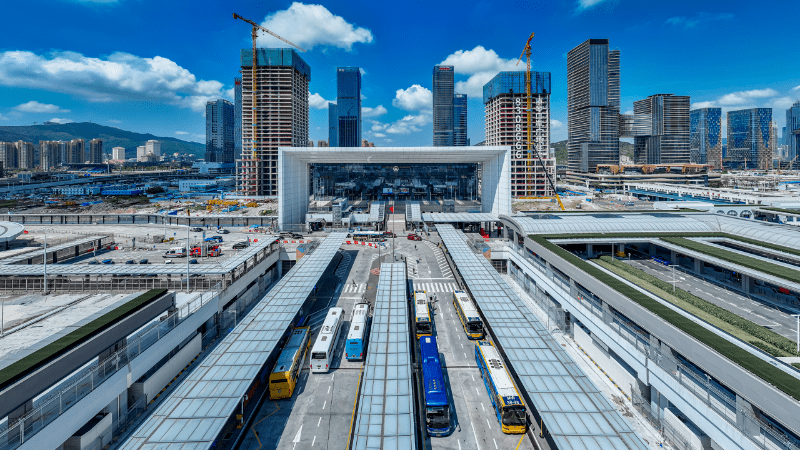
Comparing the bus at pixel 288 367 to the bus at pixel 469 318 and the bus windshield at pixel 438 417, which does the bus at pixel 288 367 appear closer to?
the bus windshield at pixel 438 417

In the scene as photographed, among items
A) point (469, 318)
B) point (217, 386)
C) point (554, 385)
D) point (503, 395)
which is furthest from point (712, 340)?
point (217, 386)

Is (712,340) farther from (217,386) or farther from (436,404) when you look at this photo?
(217,386)

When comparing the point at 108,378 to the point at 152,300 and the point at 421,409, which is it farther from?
the point at 421,409

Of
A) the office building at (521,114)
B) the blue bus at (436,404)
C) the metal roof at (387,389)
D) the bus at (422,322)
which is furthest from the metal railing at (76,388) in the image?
the office building at (521,114)

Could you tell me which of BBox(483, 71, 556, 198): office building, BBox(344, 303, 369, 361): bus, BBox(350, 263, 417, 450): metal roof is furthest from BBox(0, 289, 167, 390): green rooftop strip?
BBox(483, 71, 556, 198): office building

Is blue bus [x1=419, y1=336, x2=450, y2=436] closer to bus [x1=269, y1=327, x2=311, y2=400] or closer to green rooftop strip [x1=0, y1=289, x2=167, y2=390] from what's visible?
bus [x1=269, y1=327, x2=311, y2=400]

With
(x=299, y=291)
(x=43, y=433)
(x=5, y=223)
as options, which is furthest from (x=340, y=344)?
(x=5, y=223)

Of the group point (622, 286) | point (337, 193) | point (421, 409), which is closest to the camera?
point (421, 409)
